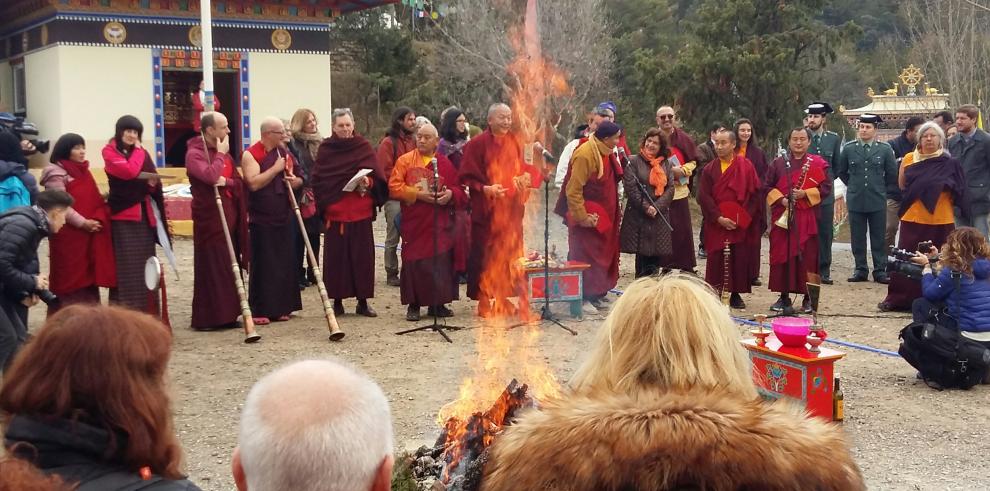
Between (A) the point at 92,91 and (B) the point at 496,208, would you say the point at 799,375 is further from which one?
(A) the point at 92,91

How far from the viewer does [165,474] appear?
2418 millimetres

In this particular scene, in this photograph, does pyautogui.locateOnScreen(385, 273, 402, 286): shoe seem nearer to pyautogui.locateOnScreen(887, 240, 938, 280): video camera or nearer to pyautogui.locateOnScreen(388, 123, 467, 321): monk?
pyautogui.locateOnScreen(388, 123, 467, 321): monk

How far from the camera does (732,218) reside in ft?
33.5

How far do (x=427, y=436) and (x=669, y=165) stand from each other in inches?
215

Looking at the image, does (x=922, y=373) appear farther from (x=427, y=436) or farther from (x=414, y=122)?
(x=414, y=122)

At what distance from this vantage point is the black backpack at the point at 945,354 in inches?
271

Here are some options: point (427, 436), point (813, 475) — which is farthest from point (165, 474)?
point (427, 436)

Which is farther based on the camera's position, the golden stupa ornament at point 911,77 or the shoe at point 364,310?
the golden stupa ornament at point 911,77

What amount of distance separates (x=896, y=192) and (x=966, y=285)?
5.25m

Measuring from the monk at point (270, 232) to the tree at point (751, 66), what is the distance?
404 inches

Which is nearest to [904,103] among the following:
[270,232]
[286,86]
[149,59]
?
[286,86]

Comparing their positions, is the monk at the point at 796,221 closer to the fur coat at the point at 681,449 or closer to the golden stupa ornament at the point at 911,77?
the fur coat at the point at 681,449

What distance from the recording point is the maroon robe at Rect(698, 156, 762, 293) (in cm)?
1018

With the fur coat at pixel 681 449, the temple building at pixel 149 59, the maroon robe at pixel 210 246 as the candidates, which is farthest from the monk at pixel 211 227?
the temple building at pixel 149 59
